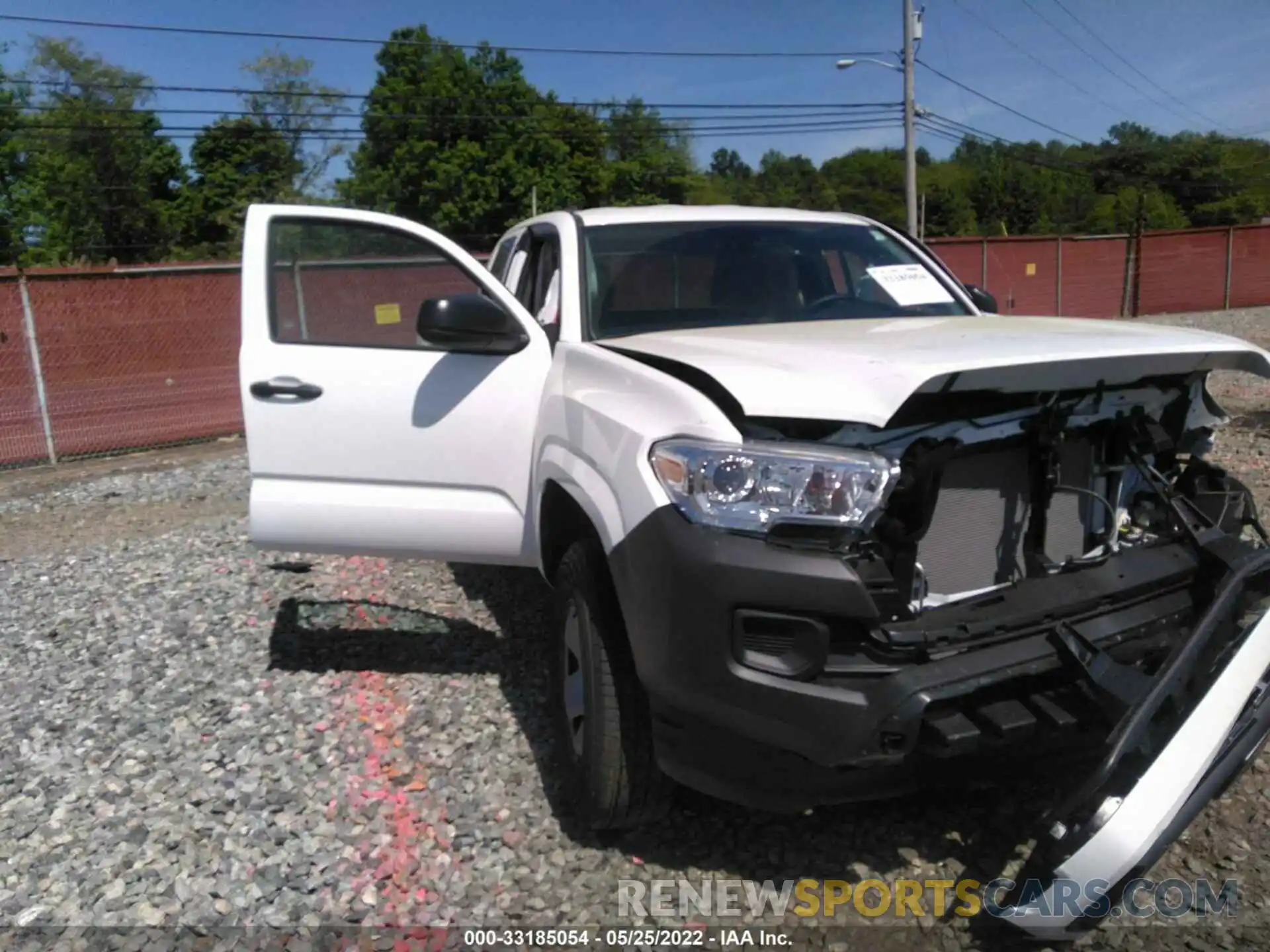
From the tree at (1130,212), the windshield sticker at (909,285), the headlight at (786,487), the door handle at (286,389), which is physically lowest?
the headlight at (786,487)

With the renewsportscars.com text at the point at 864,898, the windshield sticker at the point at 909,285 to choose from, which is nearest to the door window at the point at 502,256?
the windshield sticker at the point at 909,285

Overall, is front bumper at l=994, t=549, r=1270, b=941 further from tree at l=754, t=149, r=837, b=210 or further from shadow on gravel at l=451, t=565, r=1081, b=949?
tree at l=754, t=149, r=837, b=210

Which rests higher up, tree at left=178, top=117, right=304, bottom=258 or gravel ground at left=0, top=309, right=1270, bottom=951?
tree at left=178, top=117, right=304, bottom=258

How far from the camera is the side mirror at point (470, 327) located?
3.25m

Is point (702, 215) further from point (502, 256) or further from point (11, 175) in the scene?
point (11, 175)

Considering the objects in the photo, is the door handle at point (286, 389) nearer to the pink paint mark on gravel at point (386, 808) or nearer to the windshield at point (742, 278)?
the windshield at point (742, 278)

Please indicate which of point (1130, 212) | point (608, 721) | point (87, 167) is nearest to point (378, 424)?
point (608, 721)

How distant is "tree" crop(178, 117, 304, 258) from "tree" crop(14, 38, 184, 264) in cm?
180

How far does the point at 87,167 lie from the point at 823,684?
179ft

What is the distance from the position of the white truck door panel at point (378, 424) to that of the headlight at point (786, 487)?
1377 millimetres

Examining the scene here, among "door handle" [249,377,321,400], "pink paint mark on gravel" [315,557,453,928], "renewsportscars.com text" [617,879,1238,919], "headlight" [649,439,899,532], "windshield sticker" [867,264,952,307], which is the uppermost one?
"windshield sticker" [867,264,952,307]

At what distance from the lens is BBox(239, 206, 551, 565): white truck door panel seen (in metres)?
3.57

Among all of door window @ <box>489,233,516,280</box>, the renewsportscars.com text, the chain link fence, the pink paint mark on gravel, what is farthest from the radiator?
the chain link fence

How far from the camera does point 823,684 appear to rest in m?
2.21
